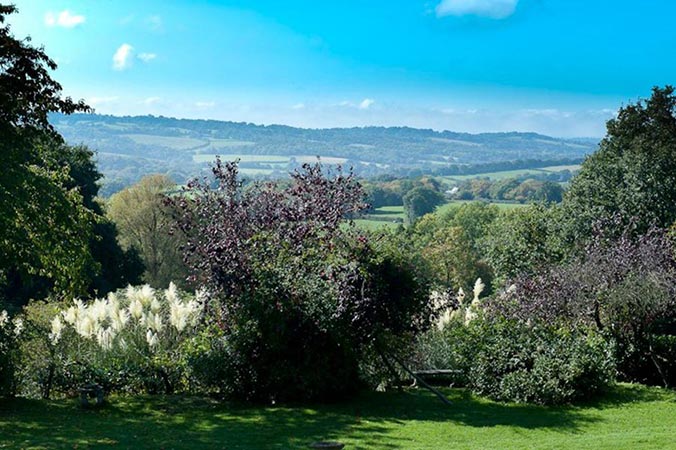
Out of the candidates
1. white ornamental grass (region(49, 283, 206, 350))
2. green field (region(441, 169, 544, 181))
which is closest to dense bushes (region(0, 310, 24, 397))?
white ornamental grass (region(49, 283, 206, 350))

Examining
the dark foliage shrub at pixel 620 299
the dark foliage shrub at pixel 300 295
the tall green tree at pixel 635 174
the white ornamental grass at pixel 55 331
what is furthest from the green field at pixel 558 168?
the white ornamental grass at pixel 55 331

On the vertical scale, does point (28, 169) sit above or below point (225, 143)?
below

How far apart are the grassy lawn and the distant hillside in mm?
91607

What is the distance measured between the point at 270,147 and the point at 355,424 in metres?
124

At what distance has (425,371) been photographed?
1570 cm

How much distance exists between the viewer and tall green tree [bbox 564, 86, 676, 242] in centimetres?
2533

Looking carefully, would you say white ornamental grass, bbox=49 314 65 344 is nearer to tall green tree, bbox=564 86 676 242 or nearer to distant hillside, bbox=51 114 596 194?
tall green tree, bbox=564 86 676 242

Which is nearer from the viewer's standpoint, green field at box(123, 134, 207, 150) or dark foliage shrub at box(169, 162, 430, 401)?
dark foliage shrub at box(169, 162, 430, 401)

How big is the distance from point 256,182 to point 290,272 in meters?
2.77

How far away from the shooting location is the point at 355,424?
36.6 feet

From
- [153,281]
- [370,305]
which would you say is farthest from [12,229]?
[153,281]

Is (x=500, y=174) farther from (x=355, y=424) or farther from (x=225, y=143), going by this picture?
(x=355, y=424)

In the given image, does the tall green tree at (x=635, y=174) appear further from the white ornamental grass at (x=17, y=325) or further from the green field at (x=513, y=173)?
the green field at (x=513, y=173)

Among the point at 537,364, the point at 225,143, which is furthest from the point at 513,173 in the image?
the point at 537,364
